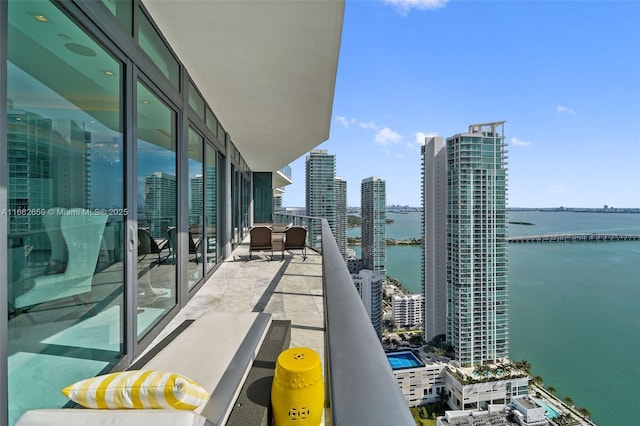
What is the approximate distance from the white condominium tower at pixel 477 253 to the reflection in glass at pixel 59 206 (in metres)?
22.2

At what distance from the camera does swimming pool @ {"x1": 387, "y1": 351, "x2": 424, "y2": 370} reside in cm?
1948

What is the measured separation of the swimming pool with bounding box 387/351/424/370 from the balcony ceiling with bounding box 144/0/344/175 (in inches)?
706

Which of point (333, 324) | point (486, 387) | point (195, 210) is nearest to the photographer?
point (333, 324)

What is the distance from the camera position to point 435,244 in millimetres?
23609

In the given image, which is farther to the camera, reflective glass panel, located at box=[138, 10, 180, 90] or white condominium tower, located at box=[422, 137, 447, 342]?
white condominium tower, located at box=[422, 137, 447, 342]

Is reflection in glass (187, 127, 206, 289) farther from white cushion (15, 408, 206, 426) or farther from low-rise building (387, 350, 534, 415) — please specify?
low-rise building (387, 350, 534, 415)

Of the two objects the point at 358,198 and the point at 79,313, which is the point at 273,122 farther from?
the point at 358,198

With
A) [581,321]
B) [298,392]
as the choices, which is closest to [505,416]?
[581,321]

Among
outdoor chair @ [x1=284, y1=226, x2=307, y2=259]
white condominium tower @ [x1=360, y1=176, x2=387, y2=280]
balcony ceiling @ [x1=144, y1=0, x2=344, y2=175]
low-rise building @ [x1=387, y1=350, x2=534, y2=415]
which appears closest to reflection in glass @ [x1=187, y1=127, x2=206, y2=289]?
balcony ceiling @ [x1=144, y1=0, x2=344, y2=175]

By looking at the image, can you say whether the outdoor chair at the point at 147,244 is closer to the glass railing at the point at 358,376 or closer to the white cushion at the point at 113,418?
the white cushion at the point at 113,418

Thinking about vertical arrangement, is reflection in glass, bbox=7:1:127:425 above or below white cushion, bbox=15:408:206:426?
above

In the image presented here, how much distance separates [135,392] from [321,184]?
1854cm

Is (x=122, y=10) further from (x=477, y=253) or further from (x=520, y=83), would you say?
(x=520, y=83)

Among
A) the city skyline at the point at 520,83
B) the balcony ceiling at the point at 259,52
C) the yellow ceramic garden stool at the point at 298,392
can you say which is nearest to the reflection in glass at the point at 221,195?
the balcony ceiling at the point at 259,52
